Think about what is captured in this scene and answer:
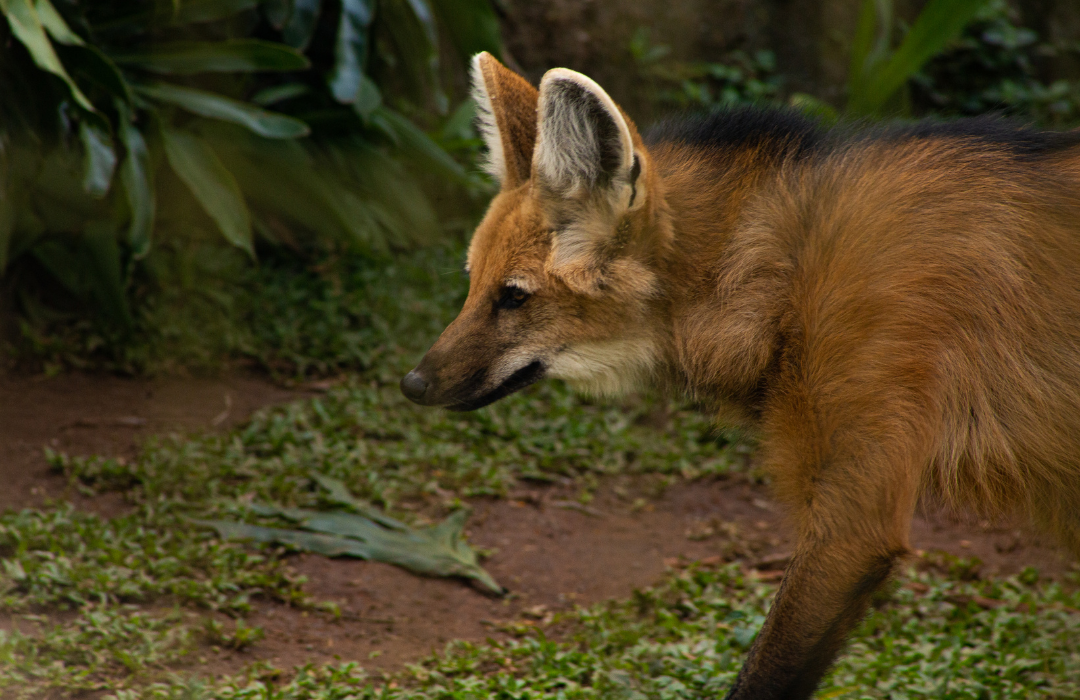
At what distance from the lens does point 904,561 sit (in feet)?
6.94

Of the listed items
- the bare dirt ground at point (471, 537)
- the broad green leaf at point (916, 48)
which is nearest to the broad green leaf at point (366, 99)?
the bare dirt ground at point (471, 537)

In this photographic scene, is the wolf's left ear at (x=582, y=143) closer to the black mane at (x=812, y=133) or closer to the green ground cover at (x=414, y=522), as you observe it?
the black mane at (x=812, y=133)

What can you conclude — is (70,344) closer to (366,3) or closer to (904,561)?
(366,3)

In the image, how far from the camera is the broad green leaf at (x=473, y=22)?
509 cm

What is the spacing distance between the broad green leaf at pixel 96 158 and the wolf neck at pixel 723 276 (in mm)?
2400

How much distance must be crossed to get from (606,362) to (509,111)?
2.67ft

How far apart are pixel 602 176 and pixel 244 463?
236 cm

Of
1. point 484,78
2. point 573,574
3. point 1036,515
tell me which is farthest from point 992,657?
point 484,78

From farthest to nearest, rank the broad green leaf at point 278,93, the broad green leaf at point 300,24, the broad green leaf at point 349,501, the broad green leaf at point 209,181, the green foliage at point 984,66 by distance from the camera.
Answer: the green foliage at point 984,66
the broad green leaf at point 278,93
the broad green leaf at point 300,24
the broad green leaf at point 209,181
the broad green leaf at point 349,501

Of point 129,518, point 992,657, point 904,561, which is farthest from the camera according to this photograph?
point 129,518

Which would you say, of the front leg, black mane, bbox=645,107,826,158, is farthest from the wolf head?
the front leg

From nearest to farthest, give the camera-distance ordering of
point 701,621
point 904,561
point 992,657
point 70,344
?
point 904,561
point 992,657
point 701,621
point 70,344

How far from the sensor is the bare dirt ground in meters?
3.20

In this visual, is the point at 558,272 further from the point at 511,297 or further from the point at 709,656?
the point at 709,656
